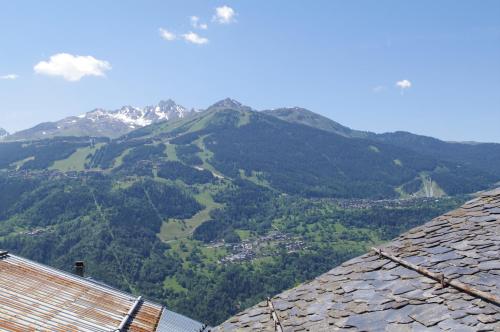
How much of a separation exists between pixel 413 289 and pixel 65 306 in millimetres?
14710

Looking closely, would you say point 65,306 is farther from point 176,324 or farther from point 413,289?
point 413,289

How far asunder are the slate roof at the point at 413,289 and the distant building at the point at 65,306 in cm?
672

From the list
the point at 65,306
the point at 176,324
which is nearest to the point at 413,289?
the point at 65,306

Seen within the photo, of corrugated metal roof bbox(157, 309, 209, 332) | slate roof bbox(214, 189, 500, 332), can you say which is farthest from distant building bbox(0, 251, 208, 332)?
slate roof bbox(214, 189, 500, 332)

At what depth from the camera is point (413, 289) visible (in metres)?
11.6

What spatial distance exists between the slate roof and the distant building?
672 centimetres

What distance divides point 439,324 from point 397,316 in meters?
1.10

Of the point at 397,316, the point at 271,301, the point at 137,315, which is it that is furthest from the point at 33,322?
the point at 397,316

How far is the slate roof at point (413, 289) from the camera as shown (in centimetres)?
1019

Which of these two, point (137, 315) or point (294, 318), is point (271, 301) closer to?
point (294, 318)

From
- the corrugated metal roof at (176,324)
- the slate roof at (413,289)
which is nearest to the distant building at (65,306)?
Answer: the corrugated metal roof at (176,324)

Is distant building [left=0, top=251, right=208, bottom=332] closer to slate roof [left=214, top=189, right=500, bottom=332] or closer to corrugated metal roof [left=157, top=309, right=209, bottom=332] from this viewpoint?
corrugated metal roof [left=157, top=309, right=209, bottom=332]

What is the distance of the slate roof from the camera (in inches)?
401

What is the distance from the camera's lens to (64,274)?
24.4 m
